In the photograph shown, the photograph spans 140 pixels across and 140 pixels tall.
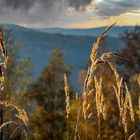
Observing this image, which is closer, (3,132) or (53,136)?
(3,132)

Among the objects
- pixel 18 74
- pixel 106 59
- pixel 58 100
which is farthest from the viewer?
pixel 18 74

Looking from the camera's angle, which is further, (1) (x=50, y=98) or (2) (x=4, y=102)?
(1) (x=50, y=98)

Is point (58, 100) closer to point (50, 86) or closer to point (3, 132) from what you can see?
point (50, 86)

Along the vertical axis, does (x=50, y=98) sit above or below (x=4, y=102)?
below

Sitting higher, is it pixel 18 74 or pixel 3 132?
pixel 3 132

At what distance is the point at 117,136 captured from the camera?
87.5 ft

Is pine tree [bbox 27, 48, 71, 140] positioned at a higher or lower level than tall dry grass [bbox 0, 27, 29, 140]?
lower

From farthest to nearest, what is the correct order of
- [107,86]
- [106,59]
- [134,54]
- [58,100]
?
[134,54] < [58,100] < [107,86] < [106,59]

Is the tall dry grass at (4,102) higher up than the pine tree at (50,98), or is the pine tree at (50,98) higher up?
the tall dry grass at (4,102)

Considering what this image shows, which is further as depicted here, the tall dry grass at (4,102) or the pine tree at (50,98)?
the pine tree at (50,98)

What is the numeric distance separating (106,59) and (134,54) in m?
33.5

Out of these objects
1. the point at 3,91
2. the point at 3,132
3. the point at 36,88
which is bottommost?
the point at 36,88

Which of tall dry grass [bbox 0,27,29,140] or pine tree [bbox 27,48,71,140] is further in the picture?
pine tree [bbox 27,48,71,140]

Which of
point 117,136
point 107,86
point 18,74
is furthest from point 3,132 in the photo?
point 18,74
